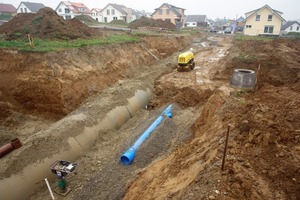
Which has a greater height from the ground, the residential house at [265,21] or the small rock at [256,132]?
the residential house at [265,21]

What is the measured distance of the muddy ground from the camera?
5629 mm

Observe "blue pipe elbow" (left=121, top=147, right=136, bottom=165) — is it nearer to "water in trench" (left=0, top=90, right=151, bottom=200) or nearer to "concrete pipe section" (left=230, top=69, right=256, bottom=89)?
"water in trench" (left=0, top=90, right=151, bottom=200)

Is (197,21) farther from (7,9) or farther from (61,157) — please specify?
(61,157)

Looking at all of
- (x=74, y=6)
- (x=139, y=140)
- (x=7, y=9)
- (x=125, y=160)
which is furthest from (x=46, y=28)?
(x=7, y=9)

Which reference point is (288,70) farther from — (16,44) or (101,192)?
(16,44)

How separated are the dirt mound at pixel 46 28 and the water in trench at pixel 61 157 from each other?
33.6 feet

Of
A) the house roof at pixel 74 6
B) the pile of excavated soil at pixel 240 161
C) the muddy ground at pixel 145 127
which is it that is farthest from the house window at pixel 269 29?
the house roof at pixel 74 6

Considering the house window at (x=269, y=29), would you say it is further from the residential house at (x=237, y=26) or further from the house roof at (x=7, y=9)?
the house roof at (x=7, y=9)

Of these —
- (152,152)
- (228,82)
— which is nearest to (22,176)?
(152,152)

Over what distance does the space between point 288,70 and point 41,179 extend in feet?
62.5

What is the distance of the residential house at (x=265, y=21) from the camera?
1848 inches

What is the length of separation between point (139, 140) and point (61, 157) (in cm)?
345

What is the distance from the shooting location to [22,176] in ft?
26.0

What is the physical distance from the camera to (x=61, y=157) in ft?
30.1
